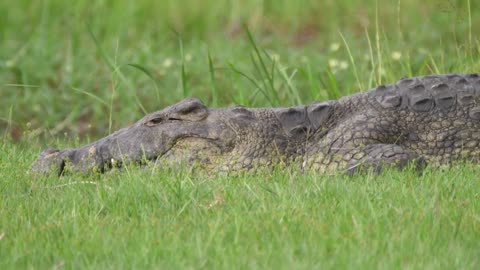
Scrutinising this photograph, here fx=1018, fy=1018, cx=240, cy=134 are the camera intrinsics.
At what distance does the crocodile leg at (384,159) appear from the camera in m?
5.70

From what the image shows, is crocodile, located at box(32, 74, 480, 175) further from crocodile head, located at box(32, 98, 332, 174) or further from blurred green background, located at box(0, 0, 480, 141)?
blurred green background, located at box(0, 0, 480, 141)

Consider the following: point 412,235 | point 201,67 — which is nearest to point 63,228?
point 412,235

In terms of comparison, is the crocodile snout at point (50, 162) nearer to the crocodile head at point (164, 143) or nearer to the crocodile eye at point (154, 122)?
the crocodile head at point (164, 143)

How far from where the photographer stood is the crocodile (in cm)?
590

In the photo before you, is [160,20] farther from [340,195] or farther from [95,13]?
[340,195]

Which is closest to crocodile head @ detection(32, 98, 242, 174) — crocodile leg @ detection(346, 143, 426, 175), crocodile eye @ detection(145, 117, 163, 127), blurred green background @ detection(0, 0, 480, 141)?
crocodile eye @ detection(145, 117, 163, 127)

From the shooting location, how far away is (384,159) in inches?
226

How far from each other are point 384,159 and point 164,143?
1.28m

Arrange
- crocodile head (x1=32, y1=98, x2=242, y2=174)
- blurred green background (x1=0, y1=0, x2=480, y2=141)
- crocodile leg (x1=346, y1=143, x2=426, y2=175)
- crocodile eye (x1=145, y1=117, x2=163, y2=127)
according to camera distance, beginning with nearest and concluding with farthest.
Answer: crocodile leg (x1=346, y1=143, x2=426, y2=175) → crocodile head (x1=32, y1=98, x2=242, y2=174) → crocodile eye (x1=145, y1=117, x2=163, y2=127) → blurred green background (x1=0, y1=0, x2=480, y2=141)

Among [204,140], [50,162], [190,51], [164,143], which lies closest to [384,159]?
[204,140]

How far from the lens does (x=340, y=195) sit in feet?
16.0

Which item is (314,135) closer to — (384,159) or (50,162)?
(384,159)

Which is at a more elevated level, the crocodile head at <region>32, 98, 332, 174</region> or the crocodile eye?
the crocodile eye

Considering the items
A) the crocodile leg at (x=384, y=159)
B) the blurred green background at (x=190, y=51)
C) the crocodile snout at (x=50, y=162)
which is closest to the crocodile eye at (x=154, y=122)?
the crocodile snout at (x=50, y=162)
